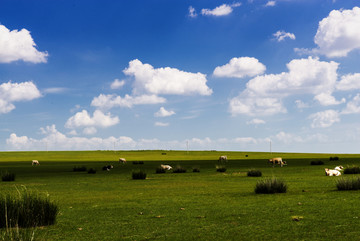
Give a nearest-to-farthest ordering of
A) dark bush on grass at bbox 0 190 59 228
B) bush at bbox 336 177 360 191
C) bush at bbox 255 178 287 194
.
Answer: dark bush on grass at bbox 0 190 59 228
bush at bbox 255 178 287 194
bush at bbox 336 177 360 191

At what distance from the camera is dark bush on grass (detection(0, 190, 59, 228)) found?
1091 cm

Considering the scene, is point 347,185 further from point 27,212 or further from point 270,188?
point 27,212

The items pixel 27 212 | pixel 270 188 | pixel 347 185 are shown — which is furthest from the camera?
pixel 347 185

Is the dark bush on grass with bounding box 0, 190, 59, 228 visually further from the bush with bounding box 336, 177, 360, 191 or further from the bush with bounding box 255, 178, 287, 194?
the bush with bounding box 336, 177, 360, 191

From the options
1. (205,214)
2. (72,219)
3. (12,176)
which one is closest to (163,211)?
(205,214)

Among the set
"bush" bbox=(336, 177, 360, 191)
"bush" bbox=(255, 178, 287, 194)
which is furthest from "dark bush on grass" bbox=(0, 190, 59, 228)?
"bush" bbox=(336, 177, 360, 191)

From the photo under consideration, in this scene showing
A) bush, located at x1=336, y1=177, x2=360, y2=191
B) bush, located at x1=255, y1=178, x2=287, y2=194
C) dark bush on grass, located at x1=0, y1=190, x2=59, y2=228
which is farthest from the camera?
bush, located at x1=336, y1=177, x2=360, y2=191

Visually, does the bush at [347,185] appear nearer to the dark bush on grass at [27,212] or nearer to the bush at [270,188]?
the bush at [270,188]

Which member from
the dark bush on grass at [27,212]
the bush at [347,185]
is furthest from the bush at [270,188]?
the dark bush on grass at [27,212]

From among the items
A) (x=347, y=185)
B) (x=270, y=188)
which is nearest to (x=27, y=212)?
(x=270, y=188)

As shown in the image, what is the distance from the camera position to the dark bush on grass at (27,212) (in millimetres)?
10914

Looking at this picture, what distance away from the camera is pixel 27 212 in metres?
11.0

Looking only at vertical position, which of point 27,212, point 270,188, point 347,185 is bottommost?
point 27,212

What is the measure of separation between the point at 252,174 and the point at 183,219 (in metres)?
19.6
